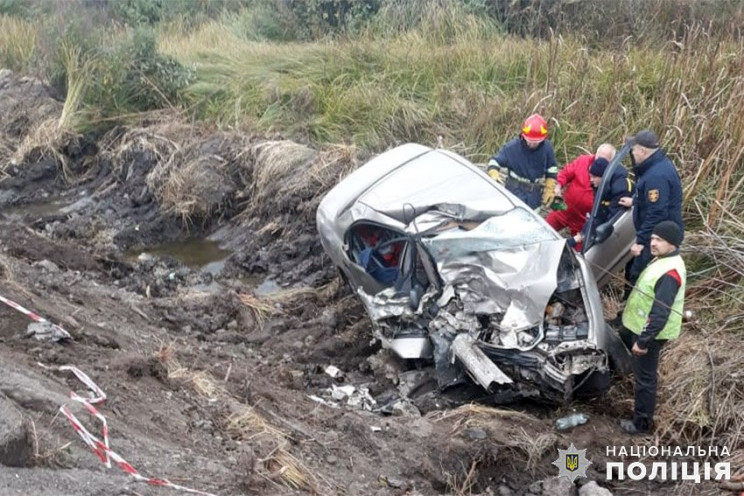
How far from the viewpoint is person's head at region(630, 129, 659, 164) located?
20.7 feet

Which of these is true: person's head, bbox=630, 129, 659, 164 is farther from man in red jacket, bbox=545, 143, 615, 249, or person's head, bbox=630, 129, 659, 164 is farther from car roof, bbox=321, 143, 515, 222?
car roof, bbox=321, 143, 515, 222

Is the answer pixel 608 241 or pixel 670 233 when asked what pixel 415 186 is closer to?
pixel 608 241

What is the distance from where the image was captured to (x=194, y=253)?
10.3 m

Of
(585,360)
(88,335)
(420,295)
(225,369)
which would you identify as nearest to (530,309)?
(585,360)

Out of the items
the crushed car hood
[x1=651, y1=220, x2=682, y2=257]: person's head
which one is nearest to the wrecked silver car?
the crushed car hood

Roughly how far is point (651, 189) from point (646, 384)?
60.9 inches

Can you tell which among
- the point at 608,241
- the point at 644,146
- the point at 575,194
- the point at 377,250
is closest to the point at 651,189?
the point at 644,146

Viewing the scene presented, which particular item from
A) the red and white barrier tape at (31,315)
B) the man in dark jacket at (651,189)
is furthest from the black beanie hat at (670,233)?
the red and white barrier tape at (31,315)

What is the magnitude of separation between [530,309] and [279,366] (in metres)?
2.14

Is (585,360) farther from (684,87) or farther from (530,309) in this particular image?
(684,87)

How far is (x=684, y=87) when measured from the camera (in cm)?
828

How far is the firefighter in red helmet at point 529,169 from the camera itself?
760 cm

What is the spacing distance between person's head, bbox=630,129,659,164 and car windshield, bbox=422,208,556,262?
953mm

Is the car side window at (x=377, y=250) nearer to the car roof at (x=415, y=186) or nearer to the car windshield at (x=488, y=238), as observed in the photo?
the car roof at (x=415, y=186)
